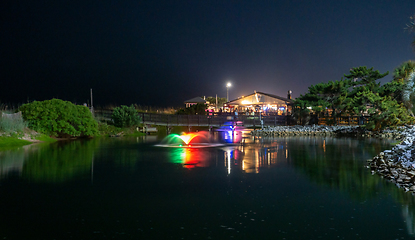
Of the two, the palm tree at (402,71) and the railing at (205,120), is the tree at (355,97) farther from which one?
the railing at (205,120)

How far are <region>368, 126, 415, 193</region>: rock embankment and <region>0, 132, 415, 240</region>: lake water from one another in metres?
0.41

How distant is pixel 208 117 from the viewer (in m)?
52.2

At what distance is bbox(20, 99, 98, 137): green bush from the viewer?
30.4m

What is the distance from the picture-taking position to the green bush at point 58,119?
30422 mm

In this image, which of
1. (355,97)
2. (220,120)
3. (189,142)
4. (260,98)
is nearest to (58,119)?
(189,142)

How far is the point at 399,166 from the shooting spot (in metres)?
12.5

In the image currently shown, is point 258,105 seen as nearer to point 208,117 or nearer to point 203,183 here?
point 208,117

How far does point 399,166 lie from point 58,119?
90.9ft

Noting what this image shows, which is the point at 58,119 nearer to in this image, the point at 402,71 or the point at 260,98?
the point at 402,71

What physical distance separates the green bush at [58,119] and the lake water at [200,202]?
55.4ft

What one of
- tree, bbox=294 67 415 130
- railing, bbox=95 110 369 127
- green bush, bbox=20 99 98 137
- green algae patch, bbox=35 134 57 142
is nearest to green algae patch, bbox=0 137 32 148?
green algae patch, bbox=35 134 57 142

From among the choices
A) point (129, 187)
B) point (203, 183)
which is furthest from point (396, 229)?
point (129, 187)

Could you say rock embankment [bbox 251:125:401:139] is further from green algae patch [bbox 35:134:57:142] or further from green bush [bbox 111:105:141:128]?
green algae patch [bbox 35:134:57:142]

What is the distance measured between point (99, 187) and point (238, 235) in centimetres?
548
